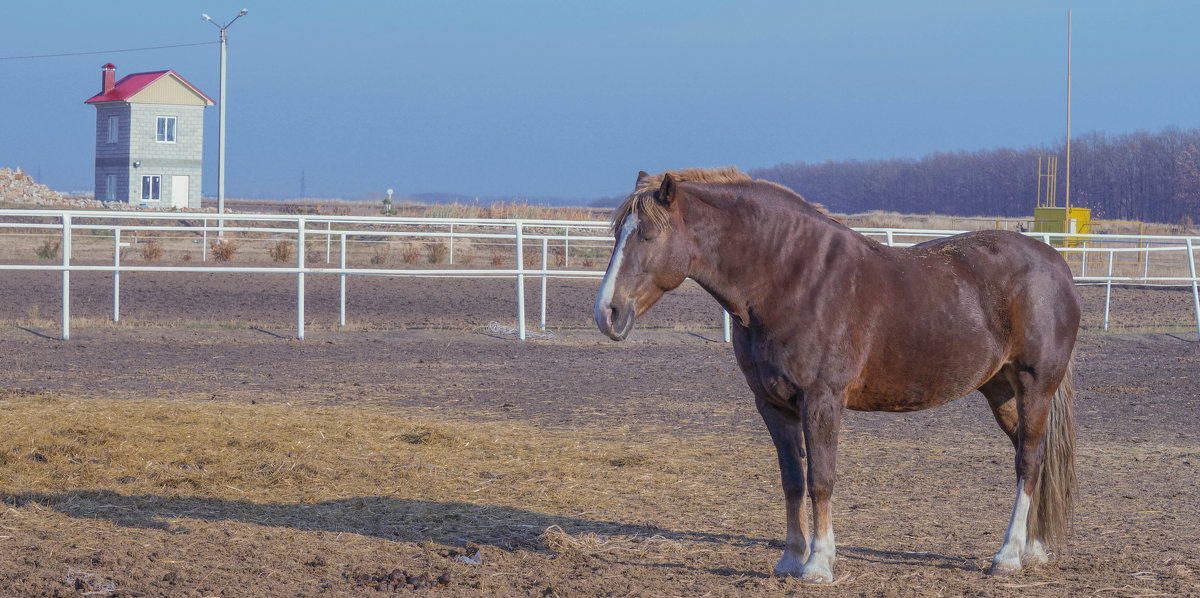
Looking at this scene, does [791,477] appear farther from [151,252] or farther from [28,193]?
[28,193]

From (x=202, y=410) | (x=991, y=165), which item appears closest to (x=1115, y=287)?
(x=202, y=410)

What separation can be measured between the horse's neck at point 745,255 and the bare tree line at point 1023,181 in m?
55.6

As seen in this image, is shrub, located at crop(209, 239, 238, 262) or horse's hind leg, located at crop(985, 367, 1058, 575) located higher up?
shrub, located at crop(209, 239, 238, 262)

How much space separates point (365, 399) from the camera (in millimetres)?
7520

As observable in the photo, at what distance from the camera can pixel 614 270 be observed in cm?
344

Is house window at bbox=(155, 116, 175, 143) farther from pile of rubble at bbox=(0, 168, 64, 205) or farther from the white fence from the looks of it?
the white fence

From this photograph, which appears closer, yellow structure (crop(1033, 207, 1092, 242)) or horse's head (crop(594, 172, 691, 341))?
horse's head (crop(594, 172, 691, 341))

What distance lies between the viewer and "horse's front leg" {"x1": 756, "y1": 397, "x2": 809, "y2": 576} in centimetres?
377

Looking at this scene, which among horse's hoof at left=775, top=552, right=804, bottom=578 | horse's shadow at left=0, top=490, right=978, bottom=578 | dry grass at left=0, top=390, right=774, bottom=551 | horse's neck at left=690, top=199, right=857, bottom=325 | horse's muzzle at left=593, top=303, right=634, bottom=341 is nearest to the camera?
horse's muzzle at left=593, top=303, right=634, bottom=341

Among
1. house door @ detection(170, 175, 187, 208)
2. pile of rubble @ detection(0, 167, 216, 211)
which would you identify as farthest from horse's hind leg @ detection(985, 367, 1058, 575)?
house door @ detection(170, 175, 187, 208)

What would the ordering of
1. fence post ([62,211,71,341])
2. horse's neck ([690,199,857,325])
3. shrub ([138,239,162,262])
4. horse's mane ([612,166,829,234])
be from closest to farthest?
horse's mane ([612,166,829,234]) < horse's neck ([690,199,857,325]) < fence post ([62,211,71,341]) < shrub ([138,239,162,262])

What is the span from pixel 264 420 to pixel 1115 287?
19.6 m

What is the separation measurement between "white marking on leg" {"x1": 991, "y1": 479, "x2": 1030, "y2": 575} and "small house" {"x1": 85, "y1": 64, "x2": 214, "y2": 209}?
42.1 metres

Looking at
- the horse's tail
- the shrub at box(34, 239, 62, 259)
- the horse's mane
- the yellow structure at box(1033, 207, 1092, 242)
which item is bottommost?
the horse's tail
